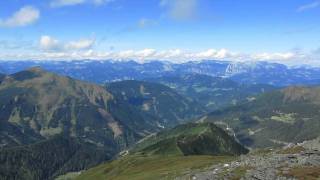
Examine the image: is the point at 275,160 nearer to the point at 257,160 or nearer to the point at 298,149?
the point at 257,160

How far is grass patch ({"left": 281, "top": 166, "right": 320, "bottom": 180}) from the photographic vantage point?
100 metres

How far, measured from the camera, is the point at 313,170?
350 feet

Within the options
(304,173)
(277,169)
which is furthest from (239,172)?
(304,173)

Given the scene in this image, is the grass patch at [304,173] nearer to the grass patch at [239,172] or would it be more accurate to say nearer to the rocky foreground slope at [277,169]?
the rocky foreground slope at [277,169]

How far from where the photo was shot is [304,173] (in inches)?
4082

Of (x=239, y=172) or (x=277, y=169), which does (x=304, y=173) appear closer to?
(x=277, y=169)

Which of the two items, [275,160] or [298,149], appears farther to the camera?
[298,149]

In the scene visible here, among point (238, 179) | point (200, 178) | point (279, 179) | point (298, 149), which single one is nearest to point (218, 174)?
point (200, 178)

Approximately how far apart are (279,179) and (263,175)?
4322mm

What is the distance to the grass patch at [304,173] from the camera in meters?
100

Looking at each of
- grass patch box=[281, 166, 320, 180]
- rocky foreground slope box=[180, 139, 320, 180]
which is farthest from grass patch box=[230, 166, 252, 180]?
grass patch box=[281, 166, 320, 180]

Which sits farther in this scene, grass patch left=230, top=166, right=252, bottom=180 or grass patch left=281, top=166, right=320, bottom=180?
grass patch left=230, top=166, right=252, bottom=180

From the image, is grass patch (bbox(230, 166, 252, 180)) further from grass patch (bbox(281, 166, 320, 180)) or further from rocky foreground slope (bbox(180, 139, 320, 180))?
grass patch (bbox(281, 166, 320, 180))

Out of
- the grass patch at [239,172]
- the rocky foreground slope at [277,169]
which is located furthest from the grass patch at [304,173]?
the grass patch at [239,172]
